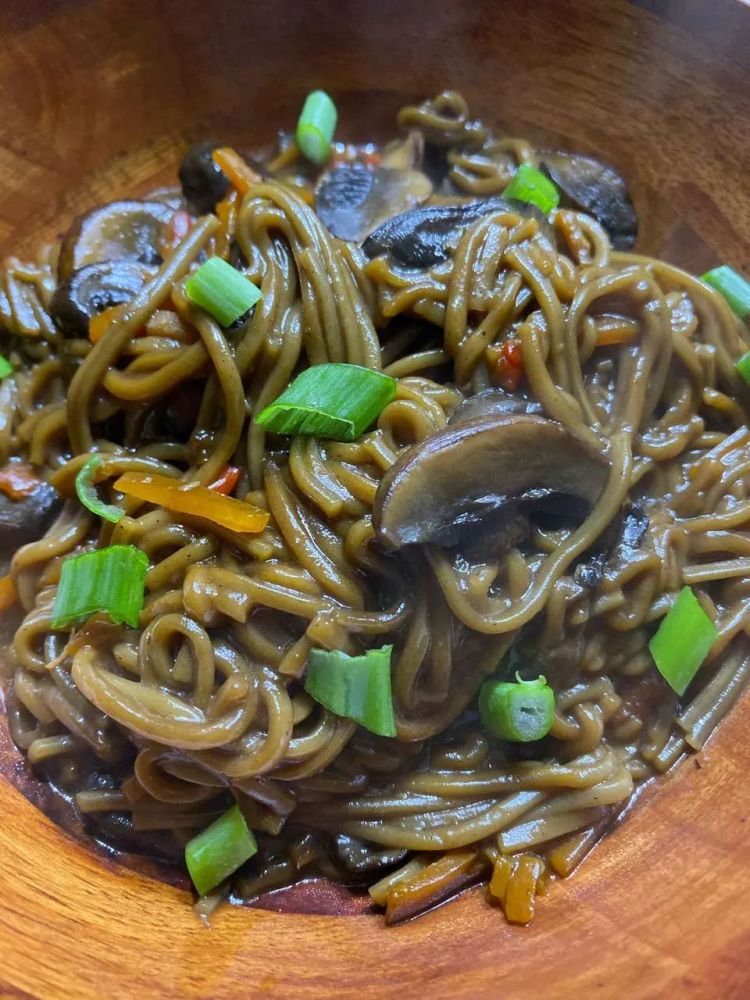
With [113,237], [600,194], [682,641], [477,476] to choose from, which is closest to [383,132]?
[600,194]

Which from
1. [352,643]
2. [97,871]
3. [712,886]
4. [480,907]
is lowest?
[97,871]

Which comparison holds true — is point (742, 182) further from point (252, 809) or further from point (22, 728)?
point (22, 728)

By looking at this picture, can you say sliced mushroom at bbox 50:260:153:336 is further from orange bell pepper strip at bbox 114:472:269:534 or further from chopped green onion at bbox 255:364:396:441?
chopped green onion at bbox 255:364:396:441

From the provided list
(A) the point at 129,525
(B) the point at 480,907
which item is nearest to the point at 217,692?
(A) the point at 129,525

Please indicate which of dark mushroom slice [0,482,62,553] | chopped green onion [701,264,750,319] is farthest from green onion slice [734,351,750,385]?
dark mushroom slice [0,482,62,553]

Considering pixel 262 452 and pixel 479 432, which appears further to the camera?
pixel 262 452

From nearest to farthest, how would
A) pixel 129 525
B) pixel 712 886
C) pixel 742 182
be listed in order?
pixel 712 886 → pixel 129 525 → pixel 742 182

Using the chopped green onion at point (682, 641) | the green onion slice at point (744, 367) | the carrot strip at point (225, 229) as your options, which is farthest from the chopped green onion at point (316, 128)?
the chopped green onion at point (682, 641)

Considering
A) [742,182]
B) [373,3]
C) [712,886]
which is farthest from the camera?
[373,3]
